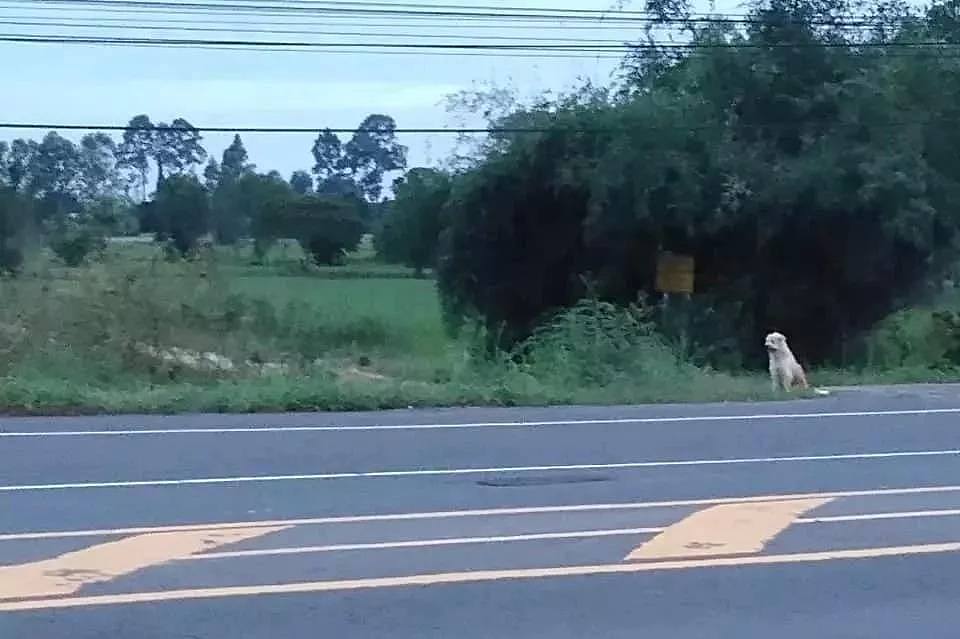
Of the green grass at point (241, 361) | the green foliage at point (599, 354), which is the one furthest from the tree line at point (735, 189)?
the green foliage at point (599, 354)

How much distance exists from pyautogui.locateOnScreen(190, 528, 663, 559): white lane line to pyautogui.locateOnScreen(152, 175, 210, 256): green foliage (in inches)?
1050

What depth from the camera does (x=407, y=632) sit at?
7.37 meters

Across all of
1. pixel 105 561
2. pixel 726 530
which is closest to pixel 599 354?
pixel 726 530

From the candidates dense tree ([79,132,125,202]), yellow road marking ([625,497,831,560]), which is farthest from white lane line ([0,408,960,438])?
dense tree ([79,132,125,202])

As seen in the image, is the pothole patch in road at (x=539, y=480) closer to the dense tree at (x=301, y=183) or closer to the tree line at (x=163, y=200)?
the tree line at (x=163, y=200)

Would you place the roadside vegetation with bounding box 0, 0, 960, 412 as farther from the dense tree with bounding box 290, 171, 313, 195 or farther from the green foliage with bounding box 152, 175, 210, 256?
the dense tree with bounding box 290, 171, 313, 195

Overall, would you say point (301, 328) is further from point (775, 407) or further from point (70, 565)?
point (70, 565)

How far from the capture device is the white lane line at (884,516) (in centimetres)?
1041

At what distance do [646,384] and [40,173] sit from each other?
25076mm

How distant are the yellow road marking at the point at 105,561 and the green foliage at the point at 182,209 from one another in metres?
26.4

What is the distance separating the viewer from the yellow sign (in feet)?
94.5

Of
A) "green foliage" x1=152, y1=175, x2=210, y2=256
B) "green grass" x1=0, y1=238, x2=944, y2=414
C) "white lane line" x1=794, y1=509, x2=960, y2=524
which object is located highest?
"green foliage" x1=152, y1=175, x2=210, y2=256

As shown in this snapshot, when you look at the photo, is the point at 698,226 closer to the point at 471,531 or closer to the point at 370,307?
the point at 370,307

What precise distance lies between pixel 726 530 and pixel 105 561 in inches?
149
